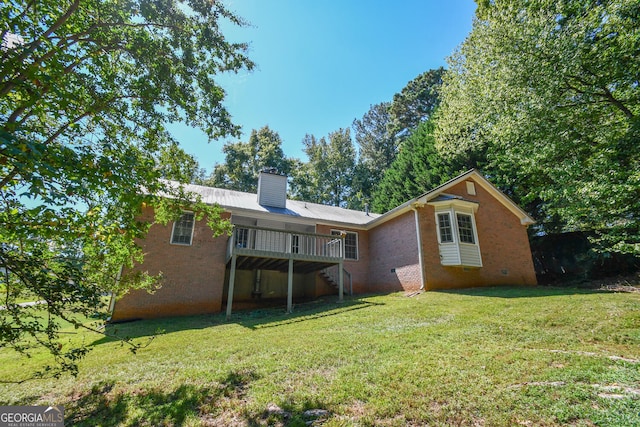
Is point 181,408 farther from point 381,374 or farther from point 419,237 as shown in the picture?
point 419,237

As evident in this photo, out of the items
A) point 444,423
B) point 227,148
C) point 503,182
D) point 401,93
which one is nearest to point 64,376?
point 444,423

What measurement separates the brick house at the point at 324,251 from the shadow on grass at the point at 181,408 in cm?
552

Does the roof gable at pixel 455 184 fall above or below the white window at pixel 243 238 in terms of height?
above

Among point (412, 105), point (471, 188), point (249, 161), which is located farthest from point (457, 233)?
point (412, 105)

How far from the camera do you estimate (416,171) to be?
20.8m

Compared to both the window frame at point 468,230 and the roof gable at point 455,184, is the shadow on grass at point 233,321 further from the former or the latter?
the window frame at point 468,230

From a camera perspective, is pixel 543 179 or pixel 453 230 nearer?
pixel 453 230

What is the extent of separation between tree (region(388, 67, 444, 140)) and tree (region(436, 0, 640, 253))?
1854cm

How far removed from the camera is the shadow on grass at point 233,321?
26.5 feet

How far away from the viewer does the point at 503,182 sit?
16.7 metres

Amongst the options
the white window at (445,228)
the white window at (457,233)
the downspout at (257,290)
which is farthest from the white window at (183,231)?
the white window at (445,228)

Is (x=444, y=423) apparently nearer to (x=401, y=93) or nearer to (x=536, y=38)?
(x=536, y=38)

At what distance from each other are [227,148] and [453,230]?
23.4 metres

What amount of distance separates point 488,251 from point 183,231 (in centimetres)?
1287
